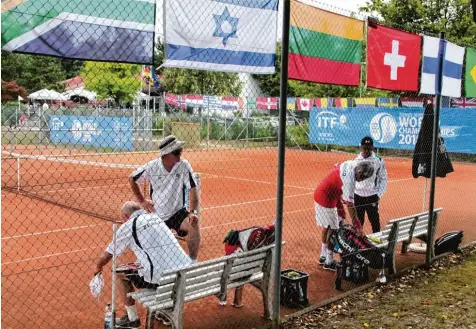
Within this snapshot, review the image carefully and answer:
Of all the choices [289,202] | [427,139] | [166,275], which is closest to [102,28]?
[166,275]

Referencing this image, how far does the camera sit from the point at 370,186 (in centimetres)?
766

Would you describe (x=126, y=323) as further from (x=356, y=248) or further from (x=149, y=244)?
(x=356, y=248)

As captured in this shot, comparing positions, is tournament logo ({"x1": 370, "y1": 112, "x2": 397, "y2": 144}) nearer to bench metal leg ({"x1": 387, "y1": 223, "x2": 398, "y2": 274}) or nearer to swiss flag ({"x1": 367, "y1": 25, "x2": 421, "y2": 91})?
swiss flag ({"x1": 367, "y1": 25, "x2": 421, "y2": 91})

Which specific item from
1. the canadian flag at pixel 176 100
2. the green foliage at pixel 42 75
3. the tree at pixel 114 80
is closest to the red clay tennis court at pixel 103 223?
the tree at pixel 114 80

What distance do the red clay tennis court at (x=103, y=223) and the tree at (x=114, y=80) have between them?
7.18m

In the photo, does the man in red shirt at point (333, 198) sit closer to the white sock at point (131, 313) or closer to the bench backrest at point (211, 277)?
the bench backrest at point (211, 277)

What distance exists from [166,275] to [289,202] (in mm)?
8779

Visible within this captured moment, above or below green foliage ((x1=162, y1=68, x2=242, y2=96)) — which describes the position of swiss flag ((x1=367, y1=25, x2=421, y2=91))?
below

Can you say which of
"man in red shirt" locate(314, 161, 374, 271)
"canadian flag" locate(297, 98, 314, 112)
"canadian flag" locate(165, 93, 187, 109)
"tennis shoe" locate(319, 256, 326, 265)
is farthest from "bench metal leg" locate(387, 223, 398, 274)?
"canadian flag" locate(165, 93, 187, 109)

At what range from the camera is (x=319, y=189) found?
23.6ft

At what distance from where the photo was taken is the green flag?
28.6 ft

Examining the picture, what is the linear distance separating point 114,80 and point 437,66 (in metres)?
21.5

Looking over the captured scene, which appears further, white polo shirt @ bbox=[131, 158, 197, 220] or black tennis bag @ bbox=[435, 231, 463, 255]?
black tennis bag @ bbox=[435, 231, 463, 255]

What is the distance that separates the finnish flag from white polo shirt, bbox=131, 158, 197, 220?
3.65m
